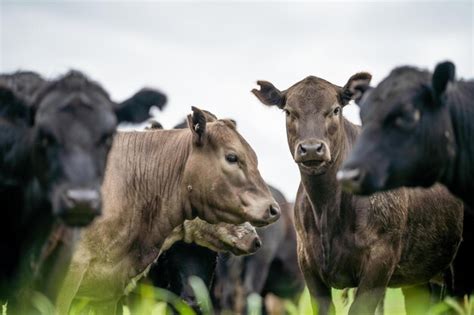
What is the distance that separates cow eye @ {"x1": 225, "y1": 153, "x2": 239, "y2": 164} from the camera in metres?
11.6

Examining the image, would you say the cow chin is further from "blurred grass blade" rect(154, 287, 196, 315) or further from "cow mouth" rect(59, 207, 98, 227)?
"cow mouth" rect(59, 207, 98, 227)

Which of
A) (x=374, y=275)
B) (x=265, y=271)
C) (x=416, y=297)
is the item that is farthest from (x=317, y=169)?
(x=265, y=271)

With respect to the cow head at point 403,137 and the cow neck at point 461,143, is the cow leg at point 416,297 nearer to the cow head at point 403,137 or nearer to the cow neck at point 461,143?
the cow neck at point 461,143

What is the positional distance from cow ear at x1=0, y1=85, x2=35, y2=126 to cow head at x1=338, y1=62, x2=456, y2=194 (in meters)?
2.48

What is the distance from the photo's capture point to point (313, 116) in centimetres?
1091

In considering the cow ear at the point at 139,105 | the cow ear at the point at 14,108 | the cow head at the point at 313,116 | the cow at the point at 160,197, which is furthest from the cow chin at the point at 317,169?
the cow ear at the point at 14,108

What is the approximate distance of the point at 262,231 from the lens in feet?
60.6

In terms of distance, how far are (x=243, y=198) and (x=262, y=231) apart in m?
7.16

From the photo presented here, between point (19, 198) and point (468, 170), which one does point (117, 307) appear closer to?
point (19, 198)

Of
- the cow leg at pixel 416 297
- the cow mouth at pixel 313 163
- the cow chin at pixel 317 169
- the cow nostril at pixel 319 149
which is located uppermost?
the cow nostril at pixel 319 149

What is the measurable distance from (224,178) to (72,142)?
3793mm

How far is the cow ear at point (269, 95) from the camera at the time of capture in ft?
Result: 37.9

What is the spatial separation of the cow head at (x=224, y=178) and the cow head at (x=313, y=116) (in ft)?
1.92

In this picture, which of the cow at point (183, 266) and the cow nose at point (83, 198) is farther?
the cow at point (183, 266)
